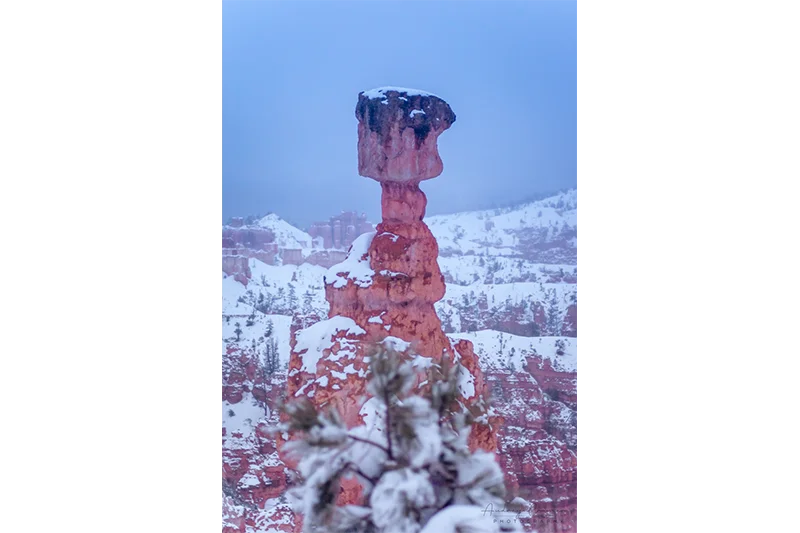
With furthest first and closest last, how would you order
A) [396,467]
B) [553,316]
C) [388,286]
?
[388,286]
[553,316]
[396,467]

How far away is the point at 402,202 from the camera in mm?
2635

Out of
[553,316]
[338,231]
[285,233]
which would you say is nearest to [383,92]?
[338,231]

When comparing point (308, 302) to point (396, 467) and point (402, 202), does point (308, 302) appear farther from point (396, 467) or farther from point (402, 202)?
point (396, 467)

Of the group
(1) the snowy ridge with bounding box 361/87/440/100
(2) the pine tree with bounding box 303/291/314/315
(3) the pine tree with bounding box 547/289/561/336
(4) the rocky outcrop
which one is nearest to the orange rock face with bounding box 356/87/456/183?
(1) the snowy ridge with bounding box 361/87/440/100

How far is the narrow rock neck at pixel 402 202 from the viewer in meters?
2.62

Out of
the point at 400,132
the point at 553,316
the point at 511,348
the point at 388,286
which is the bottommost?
the point at 511,348

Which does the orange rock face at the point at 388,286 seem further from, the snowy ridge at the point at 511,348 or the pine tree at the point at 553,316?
the pine tree at the point at 553,316

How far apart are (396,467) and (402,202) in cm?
139

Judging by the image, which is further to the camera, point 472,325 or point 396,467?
point 472,325

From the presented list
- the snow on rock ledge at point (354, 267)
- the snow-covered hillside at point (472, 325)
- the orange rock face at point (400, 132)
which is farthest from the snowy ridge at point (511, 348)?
the orange rock face at point (400, 132)
